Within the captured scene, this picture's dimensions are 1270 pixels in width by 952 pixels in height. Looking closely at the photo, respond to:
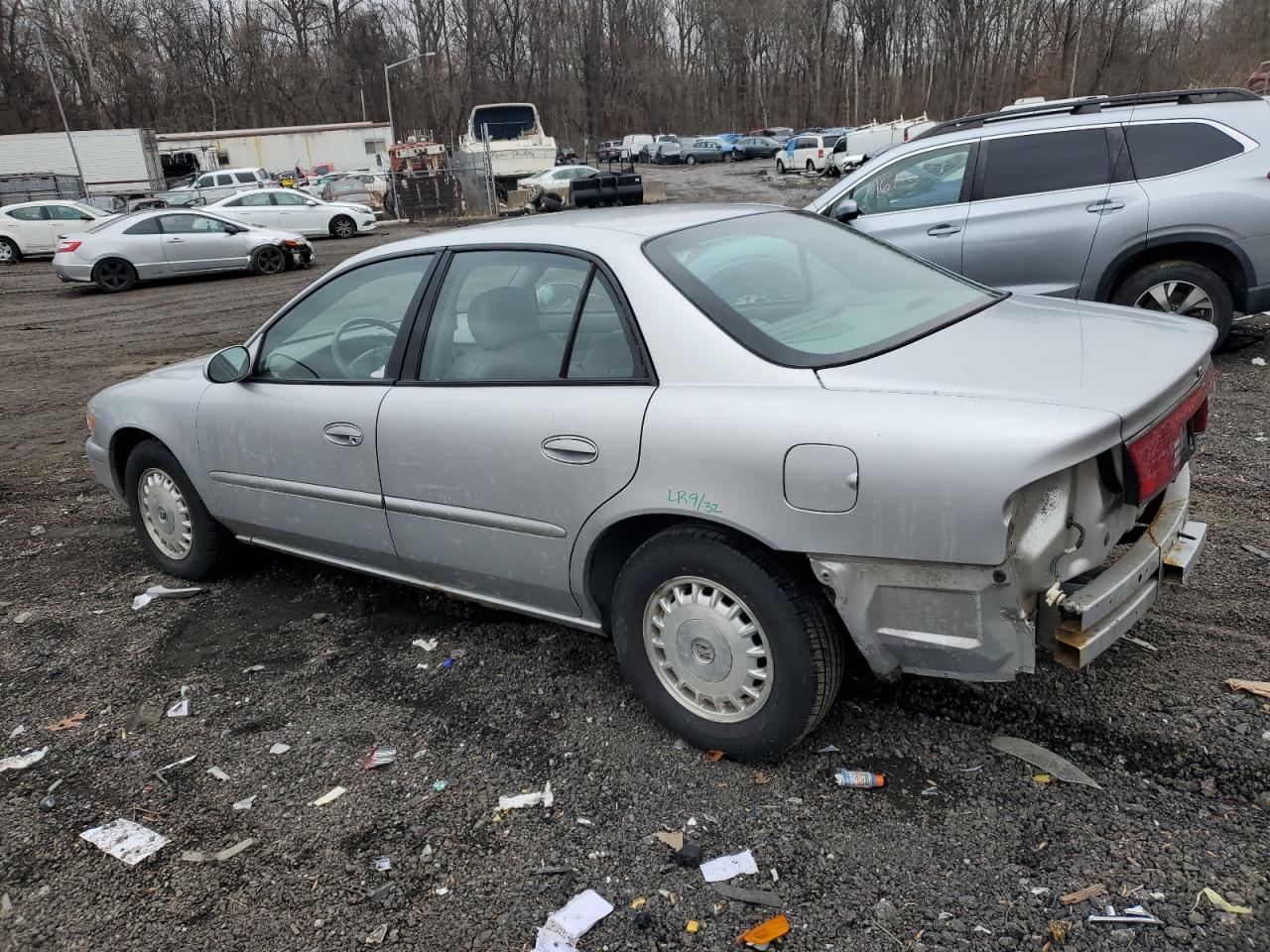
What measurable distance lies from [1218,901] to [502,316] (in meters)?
2.79

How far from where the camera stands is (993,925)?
7.57 ft

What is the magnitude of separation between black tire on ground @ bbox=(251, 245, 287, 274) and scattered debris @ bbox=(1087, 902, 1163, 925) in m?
19.9

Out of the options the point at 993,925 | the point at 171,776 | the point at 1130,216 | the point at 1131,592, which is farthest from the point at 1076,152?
the point at 171,776

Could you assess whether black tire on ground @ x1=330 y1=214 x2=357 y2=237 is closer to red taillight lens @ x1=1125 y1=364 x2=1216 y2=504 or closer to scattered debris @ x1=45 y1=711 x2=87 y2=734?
scattered debris @ x1=45 y1=711 x2=87 y2=734

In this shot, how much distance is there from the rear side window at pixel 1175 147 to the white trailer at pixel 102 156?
41.6m

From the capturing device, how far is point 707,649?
9.58 ft

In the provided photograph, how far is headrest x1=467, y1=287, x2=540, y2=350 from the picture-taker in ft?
11.2

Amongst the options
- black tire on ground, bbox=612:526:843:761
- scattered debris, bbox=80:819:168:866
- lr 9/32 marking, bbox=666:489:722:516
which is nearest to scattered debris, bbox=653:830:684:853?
black tire on ground, bbox=612:526:843:761

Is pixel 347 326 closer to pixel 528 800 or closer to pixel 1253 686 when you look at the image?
pixel 528 800

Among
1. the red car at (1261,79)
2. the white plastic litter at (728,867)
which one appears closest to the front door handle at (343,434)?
the white plastic litter at (728,867)

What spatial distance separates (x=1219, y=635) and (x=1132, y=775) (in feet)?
3.33

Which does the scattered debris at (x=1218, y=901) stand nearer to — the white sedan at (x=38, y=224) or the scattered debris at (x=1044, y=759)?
the scattered debris at (x=1044, y=759)

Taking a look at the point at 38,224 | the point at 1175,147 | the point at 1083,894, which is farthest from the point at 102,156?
the point at 1083,894

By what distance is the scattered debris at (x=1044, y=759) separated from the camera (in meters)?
2.81
